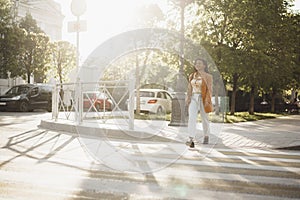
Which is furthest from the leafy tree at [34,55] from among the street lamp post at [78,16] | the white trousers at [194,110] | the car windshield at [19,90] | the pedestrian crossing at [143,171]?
the white trousers at [194,110]

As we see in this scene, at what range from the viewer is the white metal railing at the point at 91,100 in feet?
35.4

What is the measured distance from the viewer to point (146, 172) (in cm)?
553

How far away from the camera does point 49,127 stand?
1190 cm

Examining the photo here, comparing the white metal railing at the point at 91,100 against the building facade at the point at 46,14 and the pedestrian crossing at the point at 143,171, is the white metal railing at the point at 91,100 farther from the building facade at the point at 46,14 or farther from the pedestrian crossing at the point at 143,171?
the building facade at the point at 46,14

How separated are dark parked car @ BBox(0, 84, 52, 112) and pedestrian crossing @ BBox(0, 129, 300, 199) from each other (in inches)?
519

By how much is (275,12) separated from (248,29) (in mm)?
2892

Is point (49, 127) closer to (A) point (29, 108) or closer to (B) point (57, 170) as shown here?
(B) point (57, 170)

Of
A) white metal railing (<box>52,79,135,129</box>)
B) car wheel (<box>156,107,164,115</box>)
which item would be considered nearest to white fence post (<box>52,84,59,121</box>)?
white metal railing (<box>52,79,135,129</box>)

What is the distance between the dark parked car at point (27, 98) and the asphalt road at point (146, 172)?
13348mm

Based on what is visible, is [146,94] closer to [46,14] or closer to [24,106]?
[24,106]

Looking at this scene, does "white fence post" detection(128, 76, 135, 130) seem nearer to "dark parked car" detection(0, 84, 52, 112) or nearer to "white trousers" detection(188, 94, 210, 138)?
"white trousers" detection(188, 94, 210, 138)

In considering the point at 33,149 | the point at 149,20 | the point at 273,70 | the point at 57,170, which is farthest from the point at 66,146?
the point at 273,70

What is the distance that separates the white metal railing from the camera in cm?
1078

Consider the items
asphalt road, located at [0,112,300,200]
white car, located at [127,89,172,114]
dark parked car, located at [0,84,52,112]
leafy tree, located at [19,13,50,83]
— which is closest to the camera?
asphalt road, located at [0,112,300,200]
